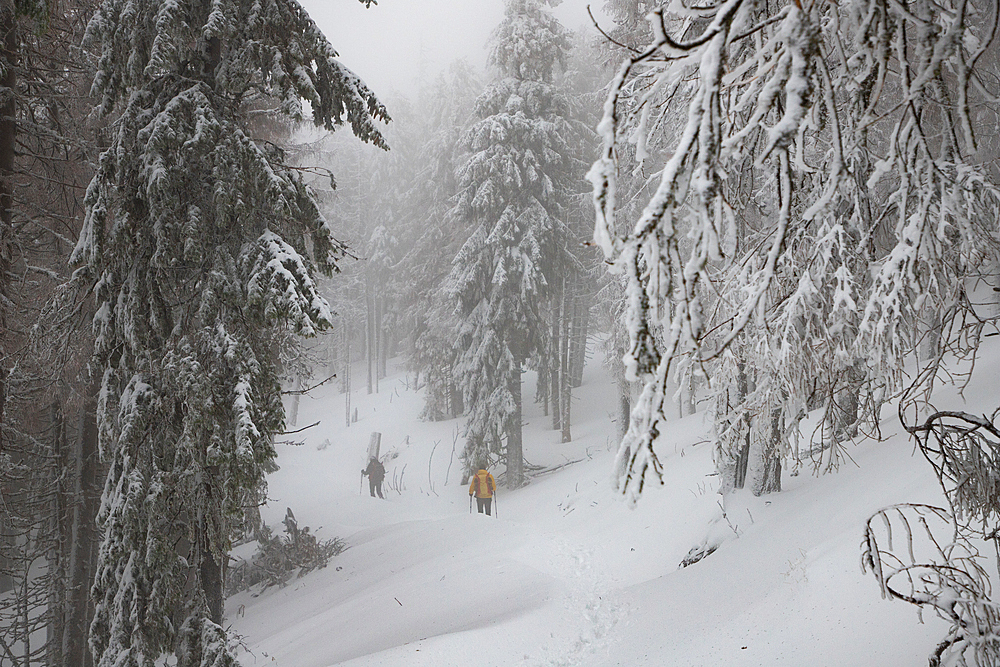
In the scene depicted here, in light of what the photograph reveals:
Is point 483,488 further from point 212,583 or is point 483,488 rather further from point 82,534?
point 212,583

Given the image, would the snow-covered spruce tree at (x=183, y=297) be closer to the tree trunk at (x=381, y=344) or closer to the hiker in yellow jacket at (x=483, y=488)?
the hiker in yellow jacket at (x=483, y=488)

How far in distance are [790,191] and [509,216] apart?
44.9 feet

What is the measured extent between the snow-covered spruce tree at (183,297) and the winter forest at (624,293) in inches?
1.2

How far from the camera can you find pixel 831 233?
300 cm

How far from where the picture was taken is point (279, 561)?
1128 cm

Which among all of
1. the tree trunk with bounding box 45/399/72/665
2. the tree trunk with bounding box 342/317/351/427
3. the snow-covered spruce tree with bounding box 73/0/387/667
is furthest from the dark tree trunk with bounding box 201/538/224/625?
the tree trunk with bounding box 342/317/351/427

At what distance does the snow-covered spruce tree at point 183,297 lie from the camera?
5035 mm

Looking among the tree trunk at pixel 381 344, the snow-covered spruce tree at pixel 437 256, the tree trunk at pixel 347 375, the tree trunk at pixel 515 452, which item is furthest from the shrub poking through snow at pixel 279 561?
the tree trunk at pixel 381 344

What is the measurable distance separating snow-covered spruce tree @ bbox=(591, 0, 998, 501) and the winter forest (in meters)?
0.01

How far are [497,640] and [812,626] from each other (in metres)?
3.43

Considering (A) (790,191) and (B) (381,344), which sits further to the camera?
(B) (381,344)

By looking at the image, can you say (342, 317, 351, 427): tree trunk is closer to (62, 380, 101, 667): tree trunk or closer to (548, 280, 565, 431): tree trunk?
(548, 280, 565, 431): tree trunk

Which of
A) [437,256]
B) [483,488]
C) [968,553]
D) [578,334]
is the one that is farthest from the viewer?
[578,334]

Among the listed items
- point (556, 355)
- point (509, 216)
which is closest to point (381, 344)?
point (556, 355)
